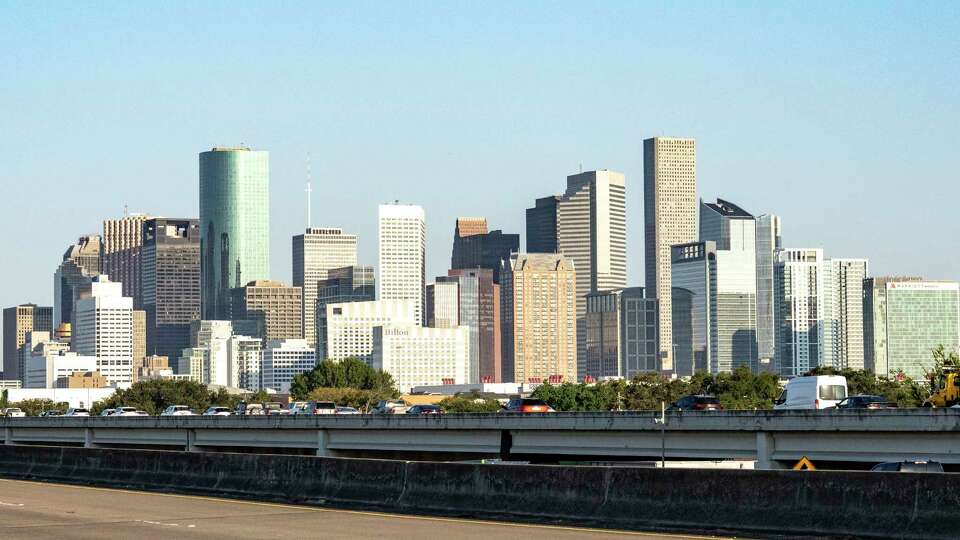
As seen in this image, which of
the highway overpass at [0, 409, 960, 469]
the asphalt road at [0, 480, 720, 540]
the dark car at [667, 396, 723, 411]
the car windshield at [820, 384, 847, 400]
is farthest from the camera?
the dark car at [667, 396, 723, 411]

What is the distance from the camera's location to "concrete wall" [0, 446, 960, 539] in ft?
85.5

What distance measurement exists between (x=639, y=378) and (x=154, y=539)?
482ft

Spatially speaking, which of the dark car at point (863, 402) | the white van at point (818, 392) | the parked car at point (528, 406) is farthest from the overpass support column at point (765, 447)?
the parked car at point (528, 406)

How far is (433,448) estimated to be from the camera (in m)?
67.8

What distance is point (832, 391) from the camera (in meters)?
67.9

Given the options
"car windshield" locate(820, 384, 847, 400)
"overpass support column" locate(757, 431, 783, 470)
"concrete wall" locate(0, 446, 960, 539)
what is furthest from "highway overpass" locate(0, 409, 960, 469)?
"concrete wall" locate(0, 446, 960, 539)

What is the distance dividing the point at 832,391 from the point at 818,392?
59cm

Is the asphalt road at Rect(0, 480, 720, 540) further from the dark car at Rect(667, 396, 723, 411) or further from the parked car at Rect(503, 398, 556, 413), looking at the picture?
the parked car at Rect(503, 398, 556, 413)

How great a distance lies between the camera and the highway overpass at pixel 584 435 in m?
47.6

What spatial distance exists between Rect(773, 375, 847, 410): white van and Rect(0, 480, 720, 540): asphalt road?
33375 mm

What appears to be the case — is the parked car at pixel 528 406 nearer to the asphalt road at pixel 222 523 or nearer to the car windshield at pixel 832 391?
the car windshield at pixel 832 391

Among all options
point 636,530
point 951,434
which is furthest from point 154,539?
point 951,434

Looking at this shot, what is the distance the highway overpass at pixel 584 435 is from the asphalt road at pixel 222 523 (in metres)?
18.4

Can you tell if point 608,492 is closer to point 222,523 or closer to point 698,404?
point 222,523
